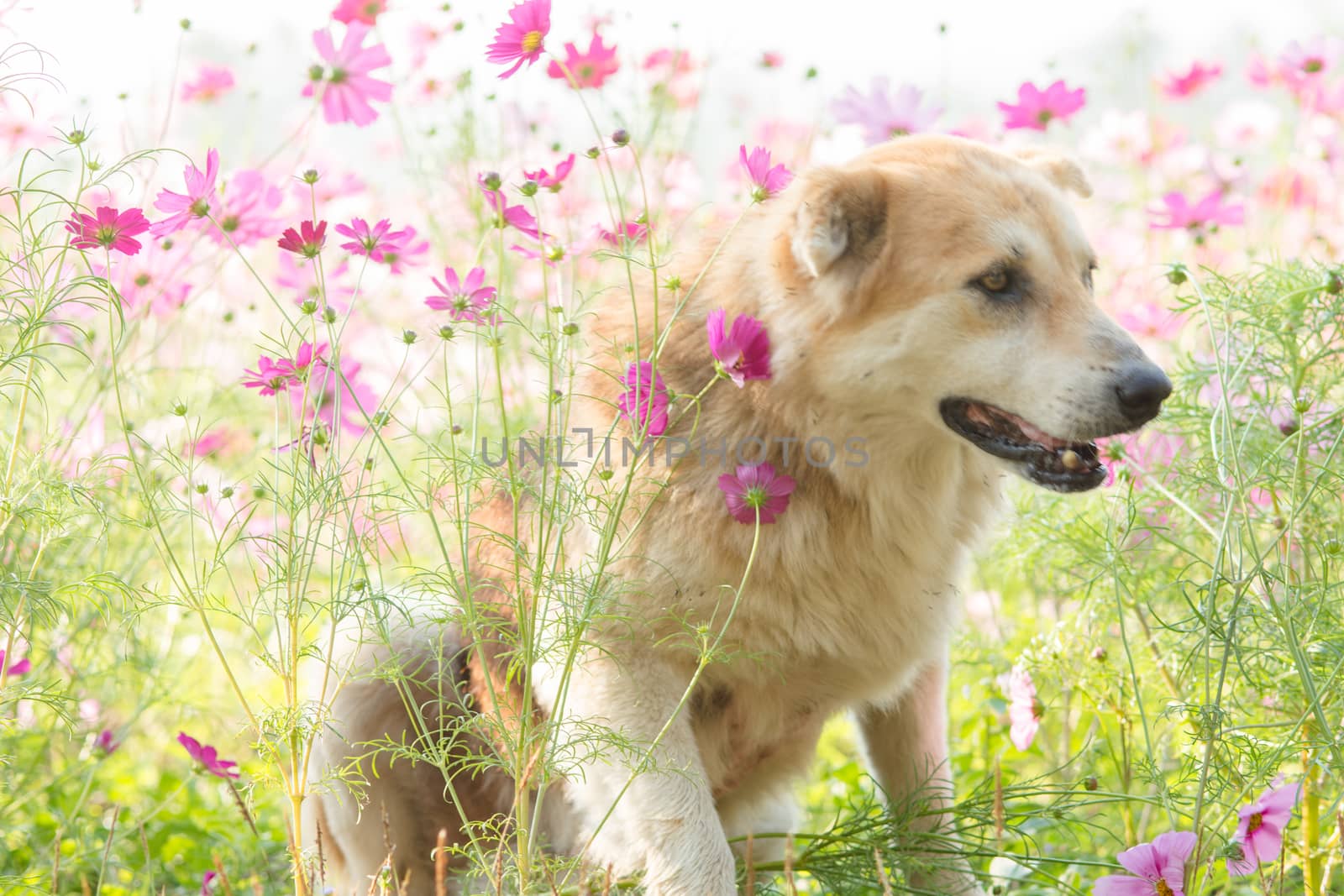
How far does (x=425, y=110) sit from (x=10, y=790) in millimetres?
2471

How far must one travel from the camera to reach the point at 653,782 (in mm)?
2514

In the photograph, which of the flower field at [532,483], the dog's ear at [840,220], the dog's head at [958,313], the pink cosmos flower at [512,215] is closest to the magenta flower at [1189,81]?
the flower field at [532,483]

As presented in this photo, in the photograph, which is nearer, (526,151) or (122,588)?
(122,588)

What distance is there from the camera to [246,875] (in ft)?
10.6

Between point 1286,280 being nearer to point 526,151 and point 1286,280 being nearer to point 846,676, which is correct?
point 846,676

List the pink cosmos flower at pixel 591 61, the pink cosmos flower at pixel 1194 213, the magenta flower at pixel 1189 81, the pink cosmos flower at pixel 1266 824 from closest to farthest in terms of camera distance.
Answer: the pink cosmos flower at pixel 1266 824
the pink cosmos flower at pixel 591 61
the pink cosmos flower at pixel 1194 213
the magenta flower at pixel 1189 81

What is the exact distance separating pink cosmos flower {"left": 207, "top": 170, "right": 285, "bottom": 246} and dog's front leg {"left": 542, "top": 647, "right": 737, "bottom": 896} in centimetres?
116

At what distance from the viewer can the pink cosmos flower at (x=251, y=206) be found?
2.67 metres

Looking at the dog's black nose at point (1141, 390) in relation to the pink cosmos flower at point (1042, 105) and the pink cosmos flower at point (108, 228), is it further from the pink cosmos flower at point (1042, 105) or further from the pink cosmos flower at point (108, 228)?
the pink cosmos flower at point (108, 228)

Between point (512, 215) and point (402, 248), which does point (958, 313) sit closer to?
point (512, 215)

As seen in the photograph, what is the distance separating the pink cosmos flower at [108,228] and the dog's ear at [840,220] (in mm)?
1236

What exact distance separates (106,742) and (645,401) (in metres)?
1.87

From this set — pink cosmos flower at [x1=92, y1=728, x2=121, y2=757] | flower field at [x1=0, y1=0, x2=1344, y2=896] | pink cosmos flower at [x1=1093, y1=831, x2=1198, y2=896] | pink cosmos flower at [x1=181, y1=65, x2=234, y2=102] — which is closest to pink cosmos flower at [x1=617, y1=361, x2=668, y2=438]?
flower field at [x1=0, y1=0, x2=1344, y2=896]

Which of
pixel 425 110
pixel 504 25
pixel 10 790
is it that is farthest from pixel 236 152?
pixel 504 25
